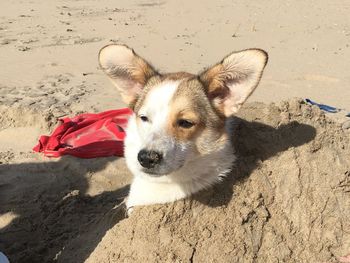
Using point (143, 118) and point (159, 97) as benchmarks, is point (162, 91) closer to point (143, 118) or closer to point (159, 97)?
point (159, 97)

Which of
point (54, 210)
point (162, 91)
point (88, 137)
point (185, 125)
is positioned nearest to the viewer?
point (185, 125)

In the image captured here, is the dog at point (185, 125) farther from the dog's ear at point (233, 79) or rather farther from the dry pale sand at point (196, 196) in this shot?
the dry pale sand at point (196, 196)

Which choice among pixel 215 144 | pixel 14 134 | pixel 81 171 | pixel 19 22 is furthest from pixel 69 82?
pixel 215 144

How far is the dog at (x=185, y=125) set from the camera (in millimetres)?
3142

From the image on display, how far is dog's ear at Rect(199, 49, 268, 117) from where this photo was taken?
3.19m

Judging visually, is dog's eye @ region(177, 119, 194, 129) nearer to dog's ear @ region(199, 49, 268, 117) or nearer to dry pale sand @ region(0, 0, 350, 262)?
dog's ear @ region(199, 49, 268, 117)

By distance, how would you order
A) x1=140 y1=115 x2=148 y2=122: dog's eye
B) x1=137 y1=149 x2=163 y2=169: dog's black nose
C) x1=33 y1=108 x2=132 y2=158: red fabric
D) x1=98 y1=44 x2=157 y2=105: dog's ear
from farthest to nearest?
x1=33 y1=108 x2=132 y2=158: red fabric
x1=98 y1=44 x2=157 y2=105: dog's ear
x1=140 y1=115 x2=148 y2=122: dog's eye
x1=137 y1=149 x2=163 y2=169: dog's black nose

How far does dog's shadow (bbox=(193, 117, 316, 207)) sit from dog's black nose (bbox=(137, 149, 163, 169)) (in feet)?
1.50

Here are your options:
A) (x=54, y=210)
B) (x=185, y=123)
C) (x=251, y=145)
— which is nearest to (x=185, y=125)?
(x=185, y=123)

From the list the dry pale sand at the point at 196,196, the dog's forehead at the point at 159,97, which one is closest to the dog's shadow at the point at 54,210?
the dry pale sand at the point at 196,196

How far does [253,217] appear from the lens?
339 cm

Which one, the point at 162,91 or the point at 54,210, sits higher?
the point at 162,91

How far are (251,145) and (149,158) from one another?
97cm

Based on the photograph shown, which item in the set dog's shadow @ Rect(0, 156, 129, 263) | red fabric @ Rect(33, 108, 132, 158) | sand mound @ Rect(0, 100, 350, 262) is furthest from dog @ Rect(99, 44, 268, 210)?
red fabric @ Rect(33, 108, 132, 158)
